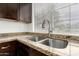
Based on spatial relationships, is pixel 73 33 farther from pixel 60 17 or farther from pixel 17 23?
pixel 17 23

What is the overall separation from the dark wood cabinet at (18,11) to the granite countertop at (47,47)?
0.63ft

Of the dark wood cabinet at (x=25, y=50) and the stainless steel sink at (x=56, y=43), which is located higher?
the stainless steel sink at (x=56, y=43)

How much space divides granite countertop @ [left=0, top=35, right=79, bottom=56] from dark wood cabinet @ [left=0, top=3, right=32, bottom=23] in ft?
0.63

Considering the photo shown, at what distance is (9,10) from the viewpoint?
1.09 metres

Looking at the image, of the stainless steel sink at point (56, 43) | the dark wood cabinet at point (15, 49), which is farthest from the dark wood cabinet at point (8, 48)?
the stainless steel sink at point (56, 43)

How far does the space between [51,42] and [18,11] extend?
47 cm

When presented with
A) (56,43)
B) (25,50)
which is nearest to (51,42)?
(56,43)

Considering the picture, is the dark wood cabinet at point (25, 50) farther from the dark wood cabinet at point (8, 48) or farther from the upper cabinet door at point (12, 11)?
the upper cabinet door at point (12, 11)

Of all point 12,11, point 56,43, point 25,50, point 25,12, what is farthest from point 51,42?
point 12,11

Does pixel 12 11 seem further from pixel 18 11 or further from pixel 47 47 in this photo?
pixel 47 47

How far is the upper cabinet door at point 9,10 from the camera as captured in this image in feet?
3.55

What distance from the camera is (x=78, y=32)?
3.43ft

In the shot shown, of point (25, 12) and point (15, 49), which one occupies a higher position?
point (25, 12)

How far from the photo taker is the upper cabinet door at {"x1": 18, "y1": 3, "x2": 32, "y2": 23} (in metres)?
1.10
